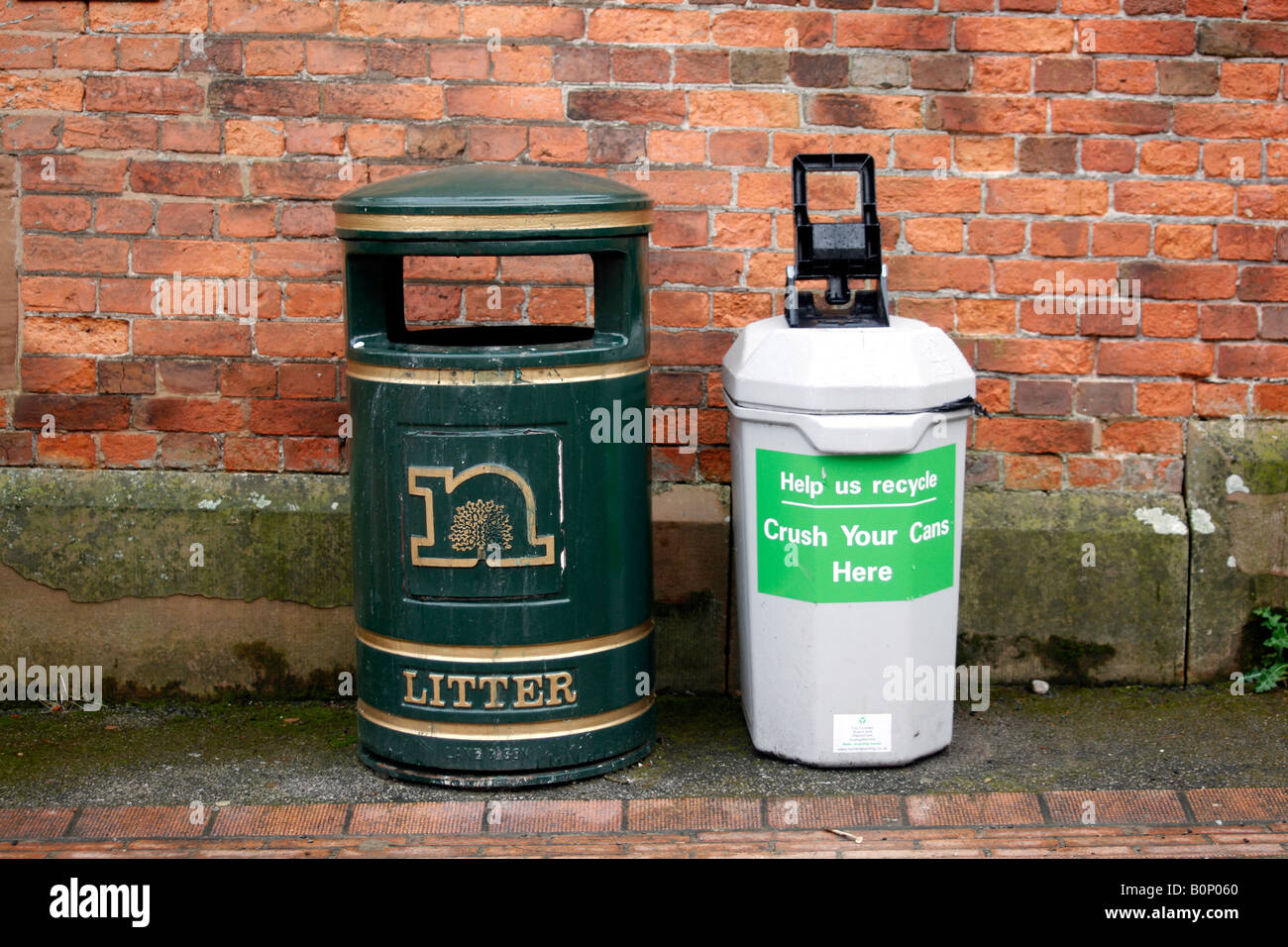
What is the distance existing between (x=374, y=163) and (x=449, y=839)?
214cm

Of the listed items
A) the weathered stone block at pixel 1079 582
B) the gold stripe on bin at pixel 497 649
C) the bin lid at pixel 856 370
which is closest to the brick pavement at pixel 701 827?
the gold stripe on bin at pixel 497 649

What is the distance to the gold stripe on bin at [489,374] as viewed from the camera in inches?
152

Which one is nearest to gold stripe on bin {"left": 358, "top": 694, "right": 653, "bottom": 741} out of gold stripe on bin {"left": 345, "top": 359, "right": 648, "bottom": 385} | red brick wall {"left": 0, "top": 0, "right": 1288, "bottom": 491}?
gold stripe on bin {"left": 345, "top": 359, "right": 648, "bottom": 385}

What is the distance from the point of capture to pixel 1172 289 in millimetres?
4805

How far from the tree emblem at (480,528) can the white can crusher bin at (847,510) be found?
2.32 feet

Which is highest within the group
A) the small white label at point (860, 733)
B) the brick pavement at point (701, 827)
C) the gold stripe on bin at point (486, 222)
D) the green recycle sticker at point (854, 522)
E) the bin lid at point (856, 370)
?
the gold stripe on bin at point (486, 222)

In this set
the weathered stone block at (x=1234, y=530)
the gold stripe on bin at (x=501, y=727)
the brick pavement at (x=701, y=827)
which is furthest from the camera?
the weathered stone block at (x=1234, y=530)

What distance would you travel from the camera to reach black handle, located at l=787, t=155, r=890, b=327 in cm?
415

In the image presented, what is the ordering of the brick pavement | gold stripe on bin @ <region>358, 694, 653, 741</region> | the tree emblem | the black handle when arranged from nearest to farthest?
the brick pavement
the tree emblem
gold stripe on bin @ <region>358, 694, 653, 741</region>
the black handle

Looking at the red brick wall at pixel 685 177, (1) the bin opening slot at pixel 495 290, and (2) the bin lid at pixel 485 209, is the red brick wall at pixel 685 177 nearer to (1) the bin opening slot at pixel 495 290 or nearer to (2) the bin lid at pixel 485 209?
(1) the bin opening slot at pixel 495 290

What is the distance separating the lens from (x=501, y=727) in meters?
4.04

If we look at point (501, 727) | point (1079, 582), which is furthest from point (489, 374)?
point (1079, 582)

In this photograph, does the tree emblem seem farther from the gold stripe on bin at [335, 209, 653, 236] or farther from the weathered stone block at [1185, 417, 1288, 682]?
the weathered stone block at [1185, 417, 1288, 682]

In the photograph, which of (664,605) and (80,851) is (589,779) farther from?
(80,851)
